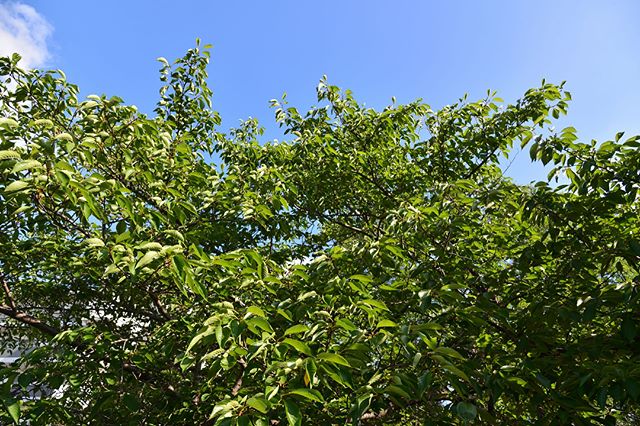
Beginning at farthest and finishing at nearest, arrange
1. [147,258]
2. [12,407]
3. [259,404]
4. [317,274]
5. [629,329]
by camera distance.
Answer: [317,274]
[629,329]
[12,407]
[147,258]
[259,404]

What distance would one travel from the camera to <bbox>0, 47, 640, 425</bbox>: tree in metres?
2.06

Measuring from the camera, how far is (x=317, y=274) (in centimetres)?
279

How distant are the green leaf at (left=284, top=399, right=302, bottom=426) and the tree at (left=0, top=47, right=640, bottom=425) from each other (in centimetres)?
1

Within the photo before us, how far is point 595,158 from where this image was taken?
10.6ft

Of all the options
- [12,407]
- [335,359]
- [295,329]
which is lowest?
[12,407]

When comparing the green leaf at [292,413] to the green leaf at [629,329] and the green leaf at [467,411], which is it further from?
the green leaf at [629,329]

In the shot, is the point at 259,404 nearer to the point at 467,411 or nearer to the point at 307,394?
the point at 307,394

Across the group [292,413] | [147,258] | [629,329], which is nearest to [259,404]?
[292,413]

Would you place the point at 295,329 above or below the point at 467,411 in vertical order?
above

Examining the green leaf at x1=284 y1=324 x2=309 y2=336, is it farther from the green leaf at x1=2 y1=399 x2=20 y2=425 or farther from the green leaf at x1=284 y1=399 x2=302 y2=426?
the green leaf at x1=2 y1=399 x2=20 y2=425

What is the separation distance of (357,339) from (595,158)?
2.50 m

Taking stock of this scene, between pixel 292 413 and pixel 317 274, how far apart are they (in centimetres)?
118

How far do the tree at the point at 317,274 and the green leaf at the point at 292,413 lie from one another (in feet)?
0.05

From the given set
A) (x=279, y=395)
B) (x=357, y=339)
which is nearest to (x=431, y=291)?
(x=357, y=339)
